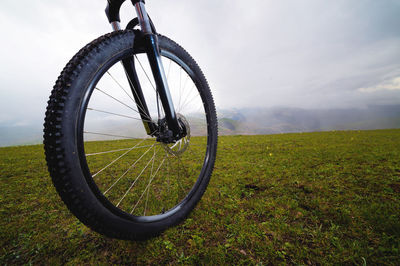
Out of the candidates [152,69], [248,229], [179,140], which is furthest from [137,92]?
[248,229]

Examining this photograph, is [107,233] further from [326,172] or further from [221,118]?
[326,172]

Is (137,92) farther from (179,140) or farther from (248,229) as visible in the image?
(248,229)

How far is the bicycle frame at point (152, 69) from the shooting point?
136 cm

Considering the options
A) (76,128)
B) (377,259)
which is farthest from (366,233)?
(76,128)

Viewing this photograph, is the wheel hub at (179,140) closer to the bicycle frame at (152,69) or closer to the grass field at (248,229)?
the bicycle frame at (152,69)

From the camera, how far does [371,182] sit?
7.42 feet

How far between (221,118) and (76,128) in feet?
6.40

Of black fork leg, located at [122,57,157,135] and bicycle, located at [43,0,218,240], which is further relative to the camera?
black fork leg, located at [122,57,157,135]

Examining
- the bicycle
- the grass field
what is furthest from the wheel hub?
the grass field

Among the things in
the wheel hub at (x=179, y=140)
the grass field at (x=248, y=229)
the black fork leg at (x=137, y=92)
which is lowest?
the grass field at (x=248, y=229)

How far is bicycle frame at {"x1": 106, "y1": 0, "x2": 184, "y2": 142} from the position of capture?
1361mm

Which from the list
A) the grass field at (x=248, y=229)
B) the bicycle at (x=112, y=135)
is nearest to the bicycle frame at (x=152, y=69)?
the bicycle at (x=112, y=135)

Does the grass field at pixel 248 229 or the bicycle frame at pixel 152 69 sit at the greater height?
the bicycle frame at pixel 152 69

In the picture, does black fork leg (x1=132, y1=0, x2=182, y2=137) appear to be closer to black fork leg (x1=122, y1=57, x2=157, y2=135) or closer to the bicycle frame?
the bicycle frame
